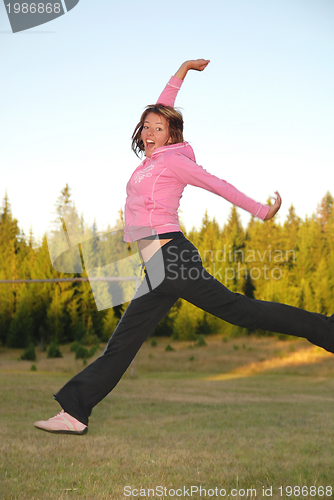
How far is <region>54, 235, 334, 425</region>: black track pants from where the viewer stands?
5.49ft

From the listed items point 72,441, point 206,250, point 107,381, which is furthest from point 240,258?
point 107,381

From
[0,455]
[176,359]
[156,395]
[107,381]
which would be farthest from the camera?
[176,359]

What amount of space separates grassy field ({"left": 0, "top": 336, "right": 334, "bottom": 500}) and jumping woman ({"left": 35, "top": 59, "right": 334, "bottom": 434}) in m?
0.98

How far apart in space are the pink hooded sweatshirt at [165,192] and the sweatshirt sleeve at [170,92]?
410mm

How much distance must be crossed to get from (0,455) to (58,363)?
1035 cm

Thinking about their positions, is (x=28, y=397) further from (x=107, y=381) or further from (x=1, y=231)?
(x=1, y=231)

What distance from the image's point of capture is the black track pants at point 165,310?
167cm

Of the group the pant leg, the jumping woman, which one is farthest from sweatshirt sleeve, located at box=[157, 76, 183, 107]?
the pant leg

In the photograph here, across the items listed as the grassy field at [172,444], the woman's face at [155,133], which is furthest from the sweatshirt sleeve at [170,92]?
the grassy field at [172,444]

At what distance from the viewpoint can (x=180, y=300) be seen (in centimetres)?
1770

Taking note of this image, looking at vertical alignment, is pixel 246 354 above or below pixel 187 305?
below

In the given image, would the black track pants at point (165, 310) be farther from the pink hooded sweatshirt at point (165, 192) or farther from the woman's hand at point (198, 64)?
the woman's hand at point (198, 64)

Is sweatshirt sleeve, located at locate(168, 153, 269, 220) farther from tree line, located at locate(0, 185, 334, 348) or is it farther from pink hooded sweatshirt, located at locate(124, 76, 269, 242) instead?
tree line, located at locate(0, 185, 334, 348)

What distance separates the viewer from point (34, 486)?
245 centimetres
